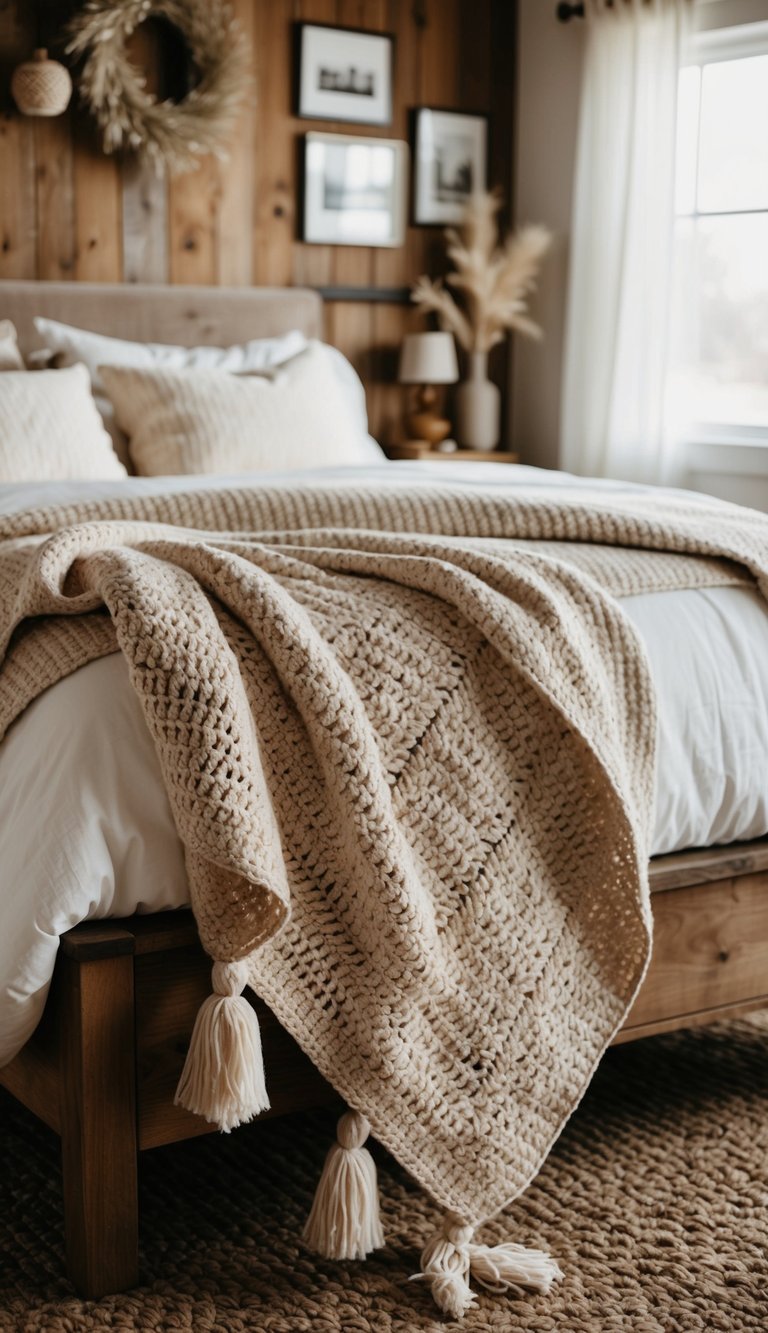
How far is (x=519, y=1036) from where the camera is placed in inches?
64.1

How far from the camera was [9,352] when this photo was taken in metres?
Answer: 3.22

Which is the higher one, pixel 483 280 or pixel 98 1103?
pixel 483 280

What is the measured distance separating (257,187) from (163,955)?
3032 millimetres

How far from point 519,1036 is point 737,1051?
82 centimetres

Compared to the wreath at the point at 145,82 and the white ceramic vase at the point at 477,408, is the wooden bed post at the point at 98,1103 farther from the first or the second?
the white ceramic vase at the point at 477,408

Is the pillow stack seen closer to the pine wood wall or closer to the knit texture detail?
the pine wood wall

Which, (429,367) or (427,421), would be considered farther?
(427,421)

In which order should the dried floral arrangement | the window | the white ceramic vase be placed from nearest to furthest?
the window → the dried floral arrangement → the white ceramic vase

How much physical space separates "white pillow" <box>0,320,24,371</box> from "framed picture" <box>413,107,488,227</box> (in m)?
1.58

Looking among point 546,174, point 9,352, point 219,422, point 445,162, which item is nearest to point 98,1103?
point 219,422

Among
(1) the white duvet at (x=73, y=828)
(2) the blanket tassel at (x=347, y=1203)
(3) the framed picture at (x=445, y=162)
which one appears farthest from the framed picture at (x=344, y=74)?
(2) the blanket tassel at (x=347, y=1203)

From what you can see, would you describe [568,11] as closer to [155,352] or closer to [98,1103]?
[155,352]

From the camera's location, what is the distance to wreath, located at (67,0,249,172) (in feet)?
11.9

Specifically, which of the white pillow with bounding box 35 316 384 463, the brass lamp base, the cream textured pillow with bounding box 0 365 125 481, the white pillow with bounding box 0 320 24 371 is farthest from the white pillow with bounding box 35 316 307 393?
the brass lamp base
